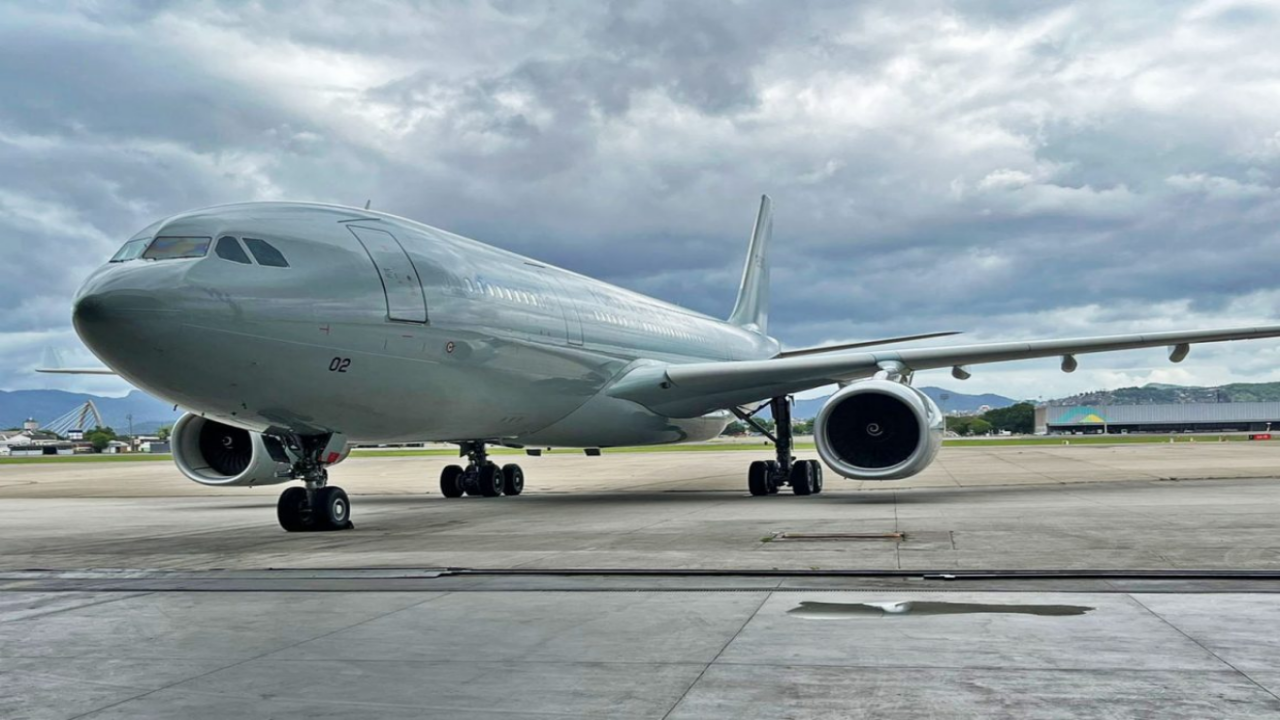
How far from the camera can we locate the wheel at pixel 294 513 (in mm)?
11875

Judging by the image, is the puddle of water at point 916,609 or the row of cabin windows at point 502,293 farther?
the row of cabin windows at point 502,293

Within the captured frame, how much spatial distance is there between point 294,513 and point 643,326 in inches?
314

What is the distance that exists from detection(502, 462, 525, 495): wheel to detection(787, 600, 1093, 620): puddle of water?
→ 14.3 meters

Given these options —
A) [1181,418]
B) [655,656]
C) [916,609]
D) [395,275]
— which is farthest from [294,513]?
[1181,418]

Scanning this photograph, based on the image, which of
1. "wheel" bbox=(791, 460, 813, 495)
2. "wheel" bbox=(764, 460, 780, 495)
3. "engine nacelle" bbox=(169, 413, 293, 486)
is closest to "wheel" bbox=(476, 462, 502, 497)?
"engine nacelle" bbox=(169, 413, 293, 486)

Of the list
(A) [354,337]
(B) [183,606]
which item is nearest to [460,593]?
(B) [183,606]

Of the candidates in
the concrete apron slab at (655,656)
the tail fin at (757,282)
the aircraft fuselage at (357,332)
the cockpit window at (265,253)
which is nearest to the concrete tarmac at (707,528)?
the aircraft fuselage at (357,332)

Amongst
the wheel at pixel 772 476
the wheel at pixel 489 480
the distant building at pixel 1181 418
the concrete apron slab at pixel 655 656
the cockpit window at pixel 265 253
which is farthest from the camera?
the distant building at pixel 1181 418

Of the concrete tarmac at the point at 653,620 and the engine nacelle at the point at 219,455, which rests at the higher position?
the engine nacelle at the point at 219,455

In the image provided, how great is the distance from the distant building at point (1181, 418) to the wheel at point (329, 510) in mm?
126526

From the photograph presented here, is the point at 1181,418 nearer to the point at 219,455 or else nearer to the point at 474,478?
the point at 474,478

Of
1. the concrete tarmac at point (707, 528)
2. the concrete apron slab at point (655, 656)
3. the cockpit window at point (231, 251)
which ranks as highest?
the cockpit window at point (231, 251)

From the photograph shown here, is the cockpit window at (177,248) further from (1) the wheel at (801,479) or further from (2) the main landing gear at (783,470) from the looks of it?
(1) the wheel at (801,479)

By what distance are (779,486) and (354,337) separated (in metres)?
9.55
